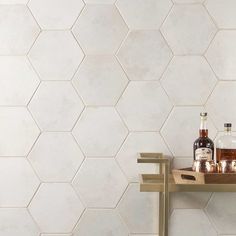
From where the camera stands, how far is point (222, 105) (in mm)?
1490

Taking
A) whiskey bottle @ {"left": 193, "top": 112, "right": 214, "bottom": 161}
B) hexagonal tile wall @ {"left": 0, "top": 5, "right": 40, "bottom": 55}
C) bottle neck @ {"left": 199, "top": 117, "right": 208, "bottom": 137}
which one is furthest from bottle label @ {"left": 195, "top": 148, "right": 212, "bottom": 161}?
hexagonal tile wall @ {"left": 0, "top": 5, "right": 40, "bottom": 55}

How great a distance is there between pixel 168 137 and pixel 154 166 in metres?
0.11

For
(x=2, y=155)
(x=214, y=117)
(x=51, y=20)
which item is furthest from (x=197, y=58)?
(x=2, y=155)

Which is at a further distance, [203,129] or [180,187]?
[203,129]

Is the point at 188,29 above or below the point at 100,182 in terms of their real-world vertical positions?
above

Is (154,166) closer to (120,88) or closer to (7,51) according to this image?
(120,88)

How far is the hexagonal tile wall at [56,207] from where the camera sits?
1.51 meters

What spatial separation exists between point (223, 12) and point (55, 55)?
572mm

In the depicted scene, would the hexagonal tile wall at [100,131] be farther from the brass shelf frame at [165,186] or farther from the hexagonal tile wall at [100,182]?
the brass shelf frame at [165,186]

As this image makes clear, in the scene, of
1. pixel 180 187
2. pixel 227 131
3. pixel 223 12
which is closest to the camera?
pixel 180 187

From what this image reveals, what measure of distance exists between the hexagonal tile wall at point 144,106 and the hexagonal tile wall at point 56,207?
1.01ft

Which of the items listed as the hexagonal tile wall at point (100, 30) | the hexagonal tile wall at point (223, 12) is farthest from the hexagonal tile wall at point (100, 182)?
the hexagonal tile wall at point (223, 12)

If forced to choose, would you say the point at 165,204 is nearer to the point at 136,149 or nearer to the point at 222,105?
the point at 136,149

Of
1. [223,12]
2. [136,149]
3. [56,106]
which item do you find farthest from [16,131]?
[223,12]
